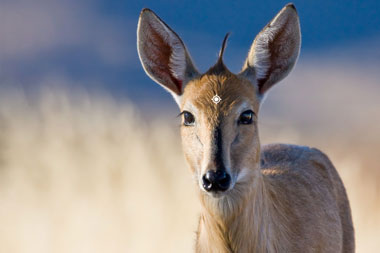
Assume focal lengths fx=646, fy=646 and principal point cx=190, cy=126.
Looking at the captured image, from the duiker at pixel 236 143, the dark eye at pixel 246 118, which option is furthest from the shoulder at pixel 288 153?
the dark eye at pixel 246 118

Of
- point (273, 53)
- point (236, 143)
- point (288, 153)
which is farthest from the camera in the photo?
point (288, 153)

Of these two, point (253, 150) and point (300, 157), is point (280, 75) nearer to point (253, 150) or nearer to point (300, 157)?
point (253, 150)

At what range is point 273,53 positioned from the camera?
6902 millimetres

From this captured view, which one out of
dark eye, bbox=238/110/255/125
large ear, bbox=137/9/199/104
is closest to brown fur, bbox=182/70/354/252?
dark eye, bbox=238/110/255/125

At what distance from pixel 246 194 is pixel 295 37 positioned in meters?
1.77

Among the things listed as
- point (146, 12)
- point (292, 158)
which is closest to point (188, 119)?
point (146, 12)

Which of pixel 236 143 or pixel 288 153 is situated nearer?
pixel 236 143

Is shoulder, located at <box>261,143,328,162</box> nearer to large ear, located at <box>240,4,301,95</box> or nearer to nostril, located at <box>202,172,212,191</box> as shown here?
large ear, located at <box>240,4,301,95</box>

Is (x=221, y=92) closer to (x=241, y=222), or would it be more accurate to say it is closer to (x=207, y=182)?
(x=207, y=182)

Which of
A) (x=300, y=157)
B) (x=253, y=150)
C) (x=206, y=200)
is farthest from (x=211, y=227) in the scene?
(x=300, y=157)

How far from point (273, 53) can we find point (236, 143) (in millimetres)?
1295

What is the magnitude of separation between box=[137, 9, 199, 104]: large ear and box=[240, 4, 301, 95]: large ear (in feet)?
2.09

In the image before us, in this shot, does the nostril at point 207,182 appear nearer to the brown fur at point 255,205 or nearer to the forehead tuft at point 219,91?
the brown fur at point 255,205

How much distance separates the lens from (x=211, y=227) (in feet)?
21.4
